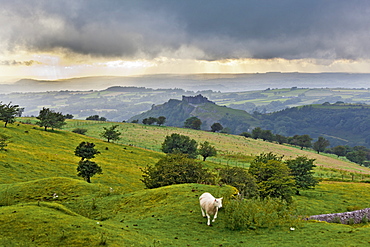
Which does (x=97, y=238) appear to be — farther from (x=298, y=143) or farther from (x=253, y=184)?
(x=298, y=143)

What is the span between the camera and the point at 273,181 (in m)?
32.6

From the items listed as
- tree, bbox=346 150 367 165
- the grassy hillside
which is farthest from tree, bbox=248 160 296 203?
tree, bbox=346 150 367 165

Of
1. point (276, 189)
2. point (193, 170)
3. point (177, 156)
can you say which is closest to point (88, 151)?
point (177, 156)

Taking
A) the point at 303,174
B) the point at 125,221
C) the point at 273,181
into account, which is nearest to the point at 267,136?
the point at 303,174

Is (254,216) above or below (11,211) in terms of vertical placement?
below

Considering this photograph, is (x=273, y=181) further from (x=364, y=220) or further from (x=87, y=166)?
(x=87, y=166)

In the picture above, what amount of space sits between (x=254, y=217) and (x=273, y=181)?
1722 cm

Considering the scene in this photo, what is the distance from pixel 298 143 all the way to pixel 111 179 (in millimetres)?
161113

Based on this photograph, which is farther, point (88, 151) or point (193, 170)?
point (88, 151)

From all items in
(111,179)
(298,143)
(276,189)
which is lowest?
(298,143)

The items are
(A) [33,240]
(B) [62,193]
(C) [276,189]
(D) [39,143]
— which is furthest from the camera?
(D) [39,143]

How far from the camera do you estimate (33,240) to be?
1099cm

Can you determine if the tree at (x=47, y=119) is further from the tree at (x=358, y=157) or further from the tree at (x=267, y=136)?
the tree at (x=358, y=157)

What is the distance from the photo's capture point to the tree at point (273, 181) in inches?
1296
